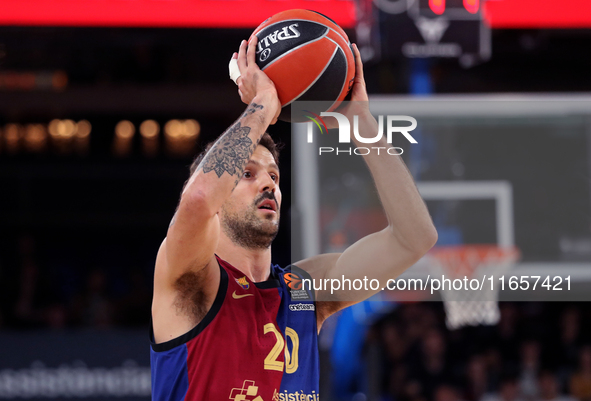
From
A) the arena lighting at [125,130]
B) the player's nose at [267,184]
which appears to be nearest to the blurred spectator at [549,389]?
the player's nose at [267,184]

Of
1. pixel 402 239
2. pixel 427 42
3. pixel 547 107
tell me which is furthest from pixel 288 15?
pixel 547 107

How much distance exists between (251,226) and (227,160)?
0.48m

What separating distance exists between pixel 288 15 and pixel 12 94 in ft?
25.4

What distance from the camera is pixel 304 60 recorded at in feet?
8.34

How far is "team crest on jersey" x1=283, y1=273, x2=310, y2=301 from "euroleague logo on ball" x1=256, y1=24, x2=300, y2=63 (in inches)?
36.1

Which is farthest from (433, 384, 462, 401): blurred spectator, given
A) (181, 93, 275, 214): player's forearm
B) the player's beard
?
(181, 93, 275, 214): player's forearm

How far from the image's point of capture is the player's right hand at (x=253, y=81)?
2.38 meters

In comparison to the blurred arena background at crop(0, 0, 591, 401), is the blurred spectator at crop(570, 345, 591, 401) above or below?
below

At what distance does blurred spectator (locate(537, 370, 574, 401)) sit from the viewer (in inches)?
294

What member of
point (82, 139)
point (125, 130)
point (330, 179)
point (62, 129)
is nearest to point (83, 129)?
point (82, 139)

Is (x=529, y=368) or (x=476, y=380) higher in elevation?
(x=529, y=368)

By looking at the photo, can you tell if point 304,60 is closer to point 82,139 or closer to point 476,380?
point 476,380

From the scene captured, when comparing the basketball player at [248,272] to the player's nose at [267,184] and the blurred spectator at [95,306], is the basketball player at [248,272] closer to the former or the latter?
the player's nose at [267,184]

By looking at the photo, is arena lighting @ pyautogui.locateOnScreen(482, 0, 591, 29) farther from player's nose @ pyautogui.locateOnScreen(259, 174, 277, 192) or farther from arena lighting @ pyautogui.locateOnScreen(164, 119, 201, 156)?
arena lighting @ pyautogui.locateOnScreen(164, 119, 201, 156)
